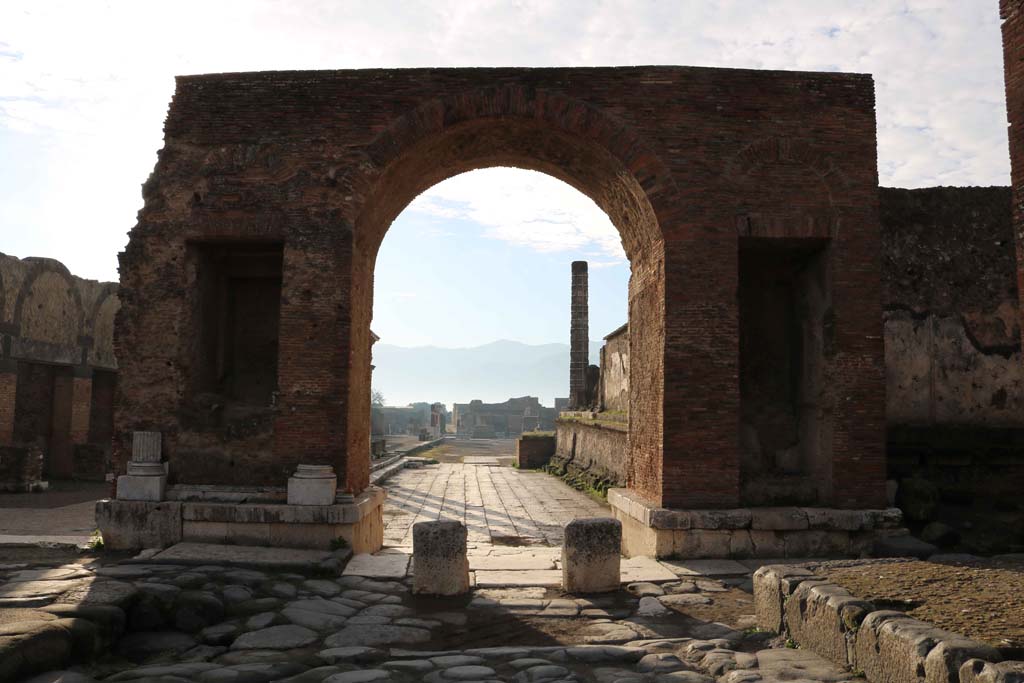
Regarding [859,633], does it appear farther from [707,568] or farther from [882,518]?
[882,518]

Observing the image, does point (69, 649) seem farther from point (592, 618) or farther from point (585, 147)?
point (585, 147)

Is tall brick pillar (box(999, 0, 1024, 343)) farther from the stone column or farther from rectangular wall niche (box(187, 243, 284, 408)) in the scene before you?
the stone column

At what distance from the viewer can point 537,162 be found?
374 inches

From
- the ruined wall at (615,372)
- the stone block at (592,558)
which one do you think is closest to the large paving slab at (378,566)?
the stone block at (592,558)

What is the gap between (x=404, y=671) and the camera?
449 centimetres

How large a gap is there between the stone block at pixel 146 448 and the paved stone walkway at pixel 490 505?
3.13 meters

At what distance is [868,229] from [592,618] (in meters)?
5.32

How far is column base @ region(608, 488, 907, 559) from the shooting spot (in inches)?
299

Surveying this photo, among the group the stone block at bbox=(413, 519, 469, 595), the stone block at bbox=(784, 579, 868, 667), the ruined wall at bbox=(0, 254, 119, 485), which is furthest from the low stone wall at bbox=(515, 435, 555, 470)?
the stone block at bbox=(784, 579, 868, 667)

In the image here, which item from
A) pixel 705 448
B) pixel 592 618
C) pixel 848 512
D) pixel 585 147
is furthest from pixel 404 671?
pixel 585 147

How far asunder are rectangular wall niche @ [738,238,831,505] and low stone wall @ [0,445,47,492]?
13.8 metres

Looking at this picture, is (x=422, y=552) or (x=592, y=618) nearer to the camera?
(x=592, y=618)

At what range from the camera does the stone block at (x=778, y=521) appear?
763cm

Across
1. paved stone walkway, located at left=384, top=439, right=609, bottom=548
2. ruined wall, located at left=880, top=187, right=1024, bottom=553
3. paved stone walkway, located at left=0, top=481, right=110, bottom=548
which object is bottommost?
paved stone walkway, located at left=384, top=439, right=609, bottom=548
